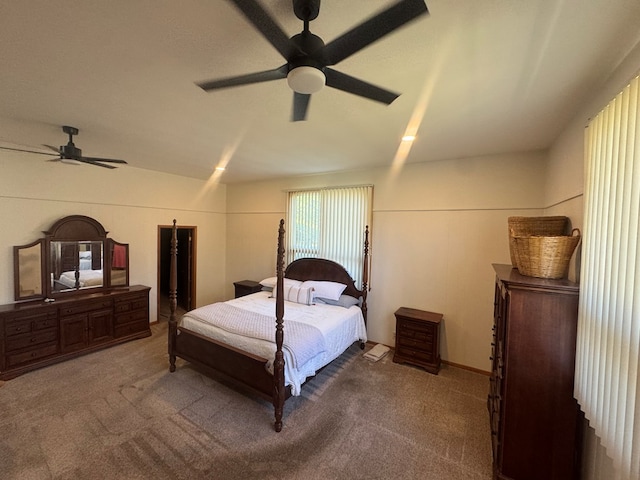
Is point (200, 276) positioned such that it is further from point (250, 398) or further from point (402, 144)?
point (402, 144)

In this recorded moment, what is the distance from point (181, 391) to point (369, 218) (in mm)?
3323

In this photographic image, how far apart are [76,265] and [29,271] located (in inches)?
18.3

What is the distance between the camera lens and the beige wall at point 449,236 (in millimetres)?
3285

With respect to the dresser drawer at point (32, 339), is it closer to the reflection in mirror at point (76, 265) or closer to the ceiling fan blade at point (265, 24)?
the reflection in mirror at point (76, 265)

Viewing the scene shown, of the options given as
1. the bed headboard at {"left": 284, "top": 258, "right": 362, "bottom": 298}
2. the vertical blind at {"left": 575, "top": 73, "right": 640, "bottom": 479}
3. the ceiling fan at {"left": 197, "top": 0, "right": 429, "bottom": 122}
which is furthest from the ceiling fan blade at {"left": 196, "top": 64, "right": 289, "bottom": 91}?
the bed headboard at {"left": 284, "top": 258, "right": 362, "bottom": 298}

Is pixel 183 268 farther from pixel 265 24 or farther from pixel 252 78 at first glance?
pixel 265 24

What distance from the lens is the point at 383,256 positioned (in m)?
4.10

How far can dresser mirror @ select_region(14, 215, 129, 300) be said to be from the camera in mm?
3431

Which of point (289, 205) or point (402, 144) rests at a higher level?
point (402, 144)

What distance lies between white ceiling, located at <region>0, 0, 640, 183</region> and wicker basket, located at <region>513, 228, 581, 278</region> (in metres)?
1.03

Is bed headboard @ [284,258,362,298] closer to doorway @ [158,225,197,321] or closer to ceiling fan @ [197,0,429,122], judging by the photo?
doorway @ [158,225,197,321]

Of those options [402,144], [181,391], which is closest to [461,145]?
[402,144]

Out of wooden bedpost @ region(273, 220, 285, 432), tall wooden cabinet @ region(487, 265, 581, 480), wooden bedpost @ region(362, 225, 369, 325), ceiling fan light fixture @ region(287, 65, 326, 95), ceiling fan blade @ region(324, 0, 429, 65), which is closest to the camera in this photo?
ceiling fan blade @ region(324, 0, 429, 65)

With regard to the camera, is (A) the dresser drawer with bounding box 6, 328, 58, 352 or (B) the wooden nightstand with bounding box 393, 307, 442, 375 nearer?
(A) the dresser drawer with bounding box 6, 328, 58, 352
